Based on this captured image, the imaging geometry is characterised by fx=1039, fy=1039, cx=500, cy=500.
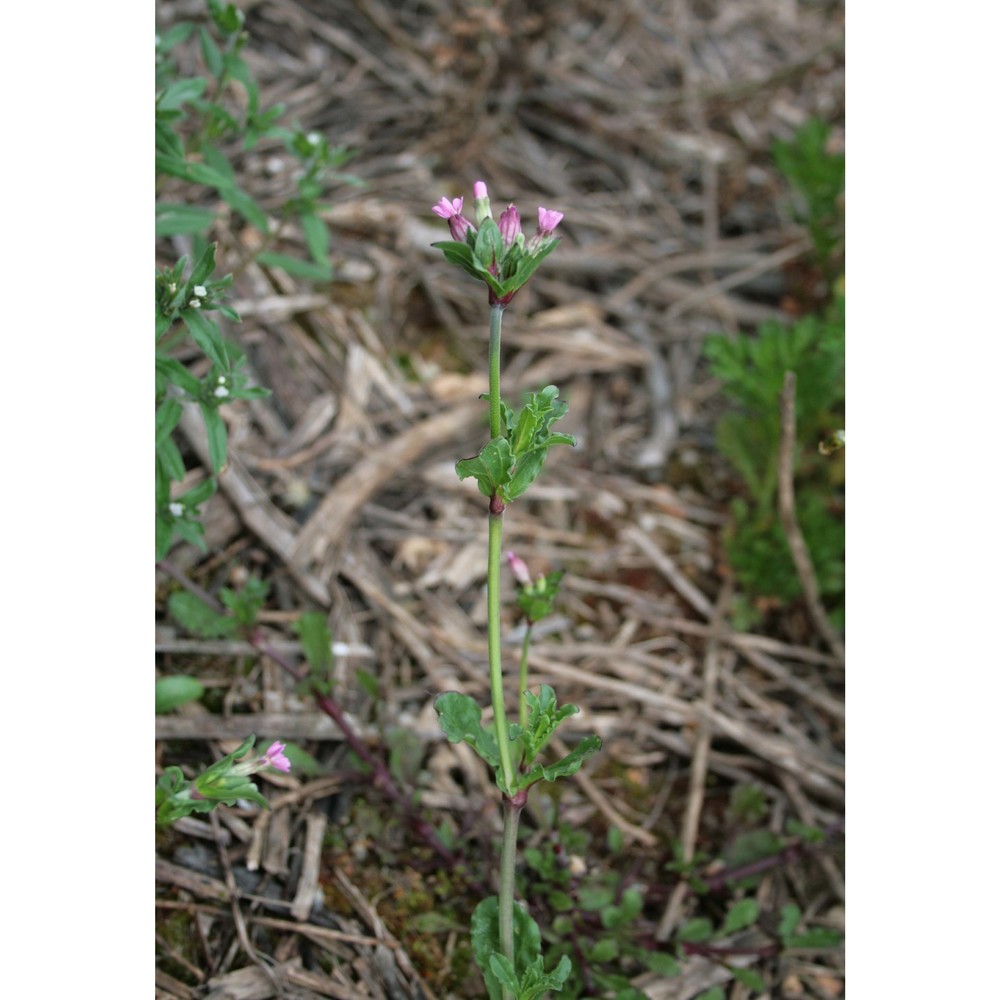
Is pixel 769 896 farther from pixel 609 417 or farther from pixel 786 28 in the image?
pixel 786 28

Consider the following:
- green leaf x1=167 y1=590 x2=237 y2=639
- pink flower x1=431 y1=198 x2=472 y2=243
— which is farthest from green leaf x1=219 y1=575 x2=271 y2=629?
pink flower x1=431 y1=198 x2=472 y2=243

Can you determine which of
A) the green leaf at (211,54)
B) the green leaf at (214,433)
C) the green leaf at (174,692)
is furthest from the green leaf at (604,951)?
the green leaf at (211,54)

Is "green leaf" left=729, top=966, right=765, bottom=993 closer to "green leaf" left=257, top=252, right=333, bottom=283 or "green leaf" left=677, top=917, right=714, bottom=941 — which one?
"green leaf" left=677, top=917, right=714, bottom=941

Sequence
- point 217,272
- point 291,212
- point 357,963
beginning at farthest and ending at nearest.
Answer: point 217,272, point 291,212, point 357,963

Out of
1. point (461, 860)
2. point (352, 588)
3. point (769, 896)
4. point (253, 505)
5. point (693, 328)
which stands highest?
point (693, 328)

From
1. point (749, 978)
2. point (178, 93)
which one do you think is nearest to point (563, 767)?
point (749, 978)

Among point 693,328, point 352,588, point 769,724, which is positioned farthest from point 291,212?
point 769,724

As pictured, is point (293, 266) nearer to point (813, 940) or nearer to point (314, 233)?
point (314, 233)
